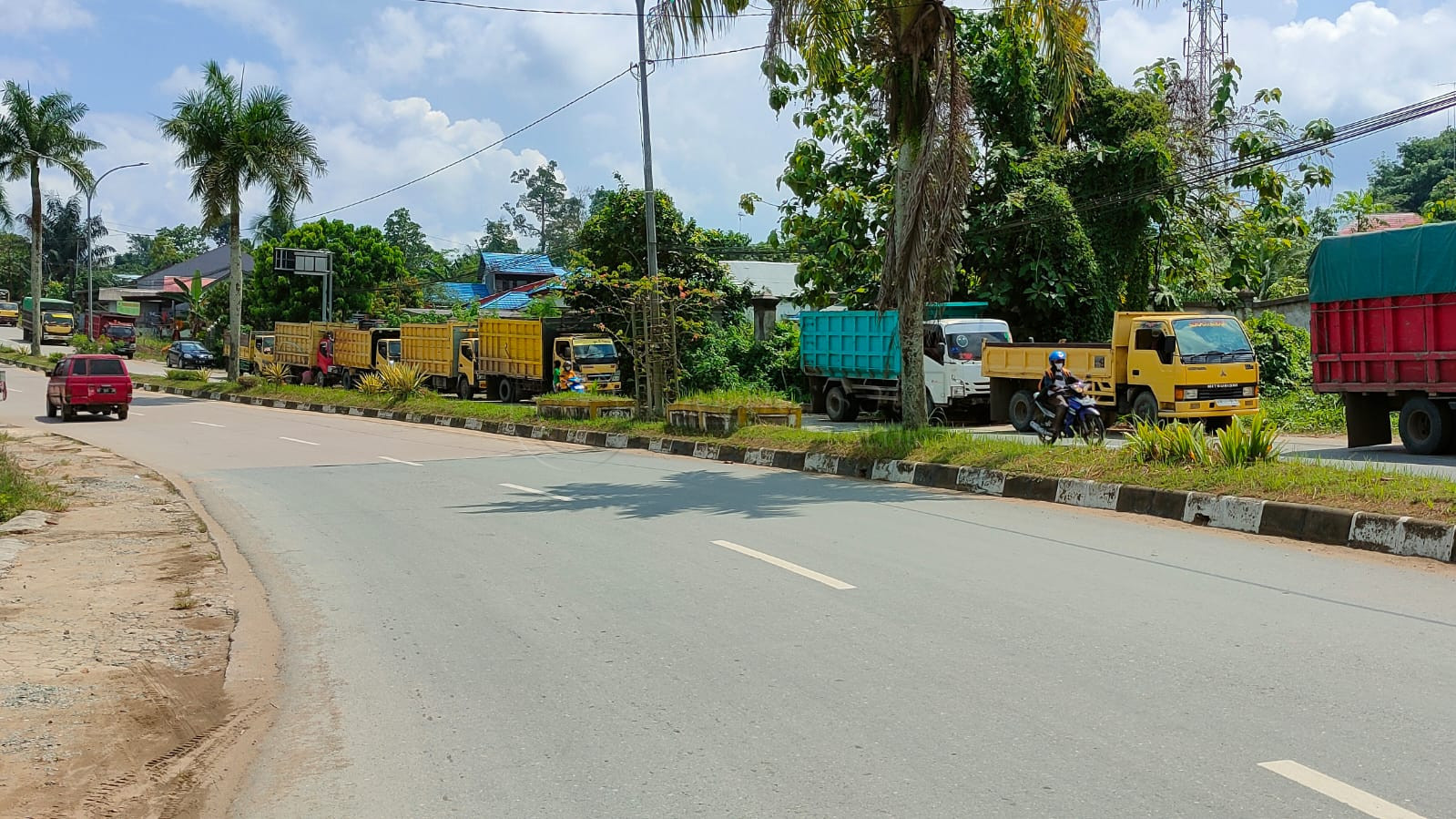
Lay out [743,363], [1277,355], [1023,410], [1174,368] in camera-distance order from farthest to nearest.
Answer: [743,363] → [1277,355] → [1023,410] → [1174,368]

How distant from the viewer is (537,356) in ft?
112

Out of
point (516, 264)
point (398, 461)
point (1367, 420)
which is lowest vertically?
point (398, 461)

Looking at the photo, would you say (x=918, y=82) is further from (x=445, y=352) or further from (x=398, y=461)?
(x=445, y=352)

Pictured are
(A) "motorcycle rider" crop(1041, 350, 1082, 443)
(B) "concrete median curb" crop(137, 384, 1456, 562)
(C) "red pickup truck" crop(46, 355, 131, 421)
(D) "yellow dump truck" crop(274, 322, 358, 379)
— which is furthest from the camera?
(D) "yellow dump truck" crop(274, 322, 358, 379)

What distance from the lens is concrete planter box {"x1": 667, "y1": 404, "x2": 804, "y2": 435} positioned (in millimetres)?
20453

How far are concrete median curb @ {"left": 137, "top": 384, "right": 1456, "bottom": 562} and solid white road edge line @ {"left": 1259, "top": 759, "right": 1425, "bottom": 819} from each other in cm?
535

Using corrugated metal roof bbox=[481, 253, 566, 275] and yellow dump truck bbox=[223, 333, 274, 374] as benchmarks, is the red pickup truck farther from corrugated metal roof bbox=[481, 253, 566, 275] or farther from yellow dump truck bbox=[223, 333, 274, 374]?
corrugated metal roof bbox=[481, 253, 566, 275]

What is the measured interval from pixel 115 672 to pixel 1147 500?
344 inches

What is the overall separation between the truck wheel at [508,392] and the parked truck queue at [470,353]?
0.03 metres

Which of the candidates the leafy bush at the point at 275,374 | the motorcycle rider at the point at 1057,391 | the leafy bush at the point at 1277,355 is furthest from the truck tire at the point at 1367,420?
the leafy bush at the point at 275,374

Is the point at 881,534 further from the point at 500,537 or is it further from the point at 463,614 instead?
the point at 463,614

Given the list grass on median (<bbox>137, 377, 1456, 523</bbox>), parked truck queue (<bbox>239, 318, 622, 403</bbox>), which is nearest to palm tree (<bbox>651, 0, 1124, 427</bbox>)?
grass on median (<bbox>137, 377, 1456, 523</bbox>)

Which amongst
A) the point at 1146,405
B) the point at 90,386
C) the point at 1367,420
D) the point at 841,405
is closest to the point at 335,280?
the point at 90,386

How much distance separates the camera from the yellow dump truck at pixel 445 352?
37.5 meters
